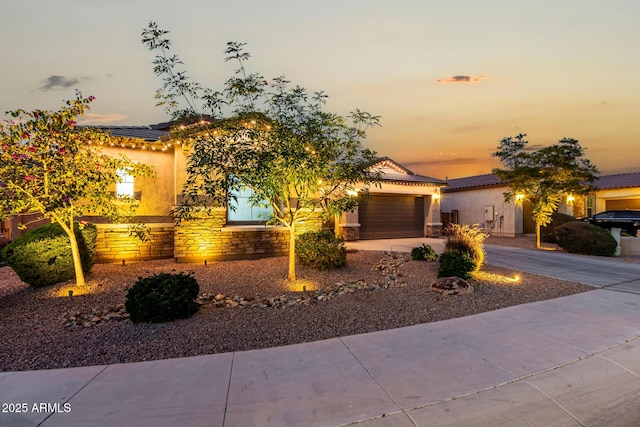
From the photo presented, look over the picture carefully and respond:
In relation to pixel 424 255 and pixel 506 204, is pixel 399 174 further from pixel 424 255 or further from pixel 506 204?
pixel 424 255

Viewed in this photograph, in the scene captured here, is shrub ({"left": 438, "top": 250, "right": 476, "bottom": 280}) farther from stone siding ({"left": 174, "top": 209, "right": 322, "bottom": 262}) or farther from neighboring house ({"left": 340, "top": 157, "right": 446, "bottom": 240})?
neighboring house ({"left": 340, "top": 157, "right": 446, "bottom": 240})

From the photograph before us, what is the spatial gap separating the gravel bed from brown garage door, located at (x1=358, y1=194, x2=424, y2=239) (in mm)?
8075

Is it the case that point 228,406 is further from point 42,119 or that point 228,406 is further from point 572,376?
point 42,119

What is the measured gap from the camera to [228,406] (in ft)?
10.5

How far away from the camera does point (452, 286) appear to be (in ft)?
23.5

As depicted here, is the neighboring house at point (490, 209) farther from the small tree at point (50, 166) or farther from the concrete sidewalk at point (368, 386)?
the small tree at point (50, 166)

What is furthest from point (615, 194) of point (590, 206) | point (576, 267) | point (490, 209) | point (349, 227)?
point (349, 227)

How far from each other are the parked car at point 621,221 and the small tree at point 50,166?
23122mm

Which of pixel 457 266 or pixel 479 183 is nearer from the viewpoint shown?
pixel 457 266

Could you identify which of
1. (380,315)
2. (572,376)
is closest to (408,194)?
(380,315)

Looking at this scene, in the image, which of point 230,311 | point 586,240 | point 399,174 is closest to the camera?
point 230,311

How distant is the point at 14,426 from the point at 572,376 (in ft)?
18.2

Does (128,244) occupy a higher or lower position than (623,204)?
lower

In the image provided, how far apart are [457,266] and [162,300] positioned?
20.7ft
